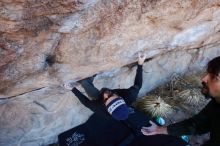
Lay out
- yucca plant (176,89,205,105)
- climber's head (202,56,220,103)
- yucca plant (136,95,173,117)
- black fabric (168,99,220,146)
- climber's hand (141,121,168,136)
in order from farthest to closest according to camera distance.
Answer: yucca plant (176,89,205,105), yucca plant (136,95,173,117), climber's hand (141,121,168,136), black fabric (168,99,220,146), climber's head (202,56,220,103)

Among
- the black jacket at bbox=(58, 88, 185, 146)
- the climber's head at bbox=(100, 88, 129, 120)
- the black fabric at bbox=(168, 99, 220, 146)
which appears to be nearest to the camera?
the black fabric at bbox=(168, 99, 220, 146)

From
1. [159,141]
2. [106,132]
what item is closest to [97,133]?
[106,132]

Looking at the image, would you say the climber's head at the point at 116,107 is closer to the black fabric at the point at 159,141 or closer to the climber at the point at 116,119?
the climber at the point at 116,119

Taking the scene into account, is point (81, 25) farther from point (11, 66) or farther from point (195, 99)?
point (195, 99)

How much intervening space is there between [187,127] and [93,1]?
3.73ft

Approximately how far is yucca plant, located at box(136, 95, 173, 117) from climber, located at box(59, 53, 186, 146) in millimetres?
484

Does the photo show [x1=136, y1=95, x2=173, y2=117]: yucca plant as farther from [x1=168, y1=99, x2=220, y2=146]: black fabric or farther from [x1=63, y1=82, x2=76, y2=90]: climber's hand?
[x1=168, y1=99, x2=220, y2=146]: black fabric

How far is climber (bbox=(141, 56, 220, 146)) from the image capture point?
240 centimetres

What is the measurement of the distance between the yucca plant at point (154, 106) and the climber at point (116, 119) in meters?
0.48

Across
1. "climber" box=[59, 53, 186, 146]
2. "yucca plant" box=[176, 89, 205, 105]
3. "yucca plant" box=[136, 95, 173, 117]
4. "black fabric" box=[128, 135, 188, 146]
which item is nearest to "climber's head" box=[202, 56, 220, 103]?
"climber" box=[59, 53, 186, 146]

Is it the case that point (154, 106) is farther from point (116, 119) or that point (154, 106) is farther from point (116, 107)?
point (116, 107)

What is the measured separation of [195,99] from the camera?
4633mm

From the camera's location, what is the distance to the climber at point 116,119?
3.45 meters

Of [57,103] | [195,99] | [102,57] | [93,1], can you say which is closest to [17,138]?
[57,103]
